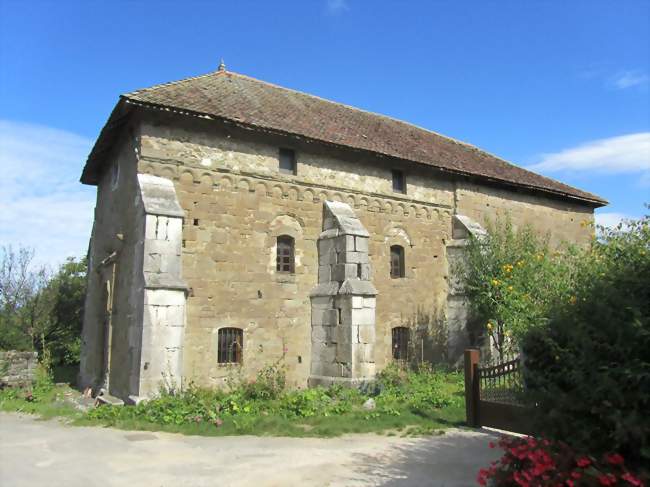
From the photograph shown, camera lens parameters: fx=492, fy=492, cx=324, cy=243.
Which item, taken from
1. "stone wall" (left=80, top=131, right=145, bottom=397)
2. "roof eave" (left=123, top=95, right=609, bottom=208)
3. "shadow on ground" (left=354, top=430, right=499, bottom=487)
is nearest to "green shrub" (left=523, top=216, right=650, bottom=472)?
"shadow on ground" (left=354, top=430, right=499, bottom=487)

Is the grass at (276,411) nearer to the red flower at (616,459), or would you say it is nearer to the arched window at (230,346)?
the arched window at (230,346)

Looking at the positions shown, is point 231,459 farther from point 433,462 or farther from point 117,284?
point 117,284

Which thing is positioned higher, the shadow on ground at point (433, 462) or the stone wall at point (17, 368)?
the stone wall at point (17, 368)

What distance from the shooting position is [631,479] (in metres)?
3.91

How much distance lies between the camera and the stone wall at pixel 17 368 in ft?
47.1

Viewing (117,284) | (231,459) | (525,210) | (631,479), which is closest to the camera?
(631,479)

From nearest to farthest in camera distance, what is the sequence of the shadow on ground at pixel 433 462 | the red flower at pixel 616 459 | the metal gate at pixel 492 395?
the red flower at pixel 616 459, the shadow on ground at pixel 433 462, the metal gate at pixel 492 395

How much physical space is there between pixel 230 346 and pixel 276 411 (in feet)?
9.08

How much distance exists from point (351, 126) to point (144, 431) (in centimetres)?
1181

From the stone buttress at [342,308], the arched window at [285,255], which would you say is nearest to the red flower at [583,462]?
the stone buttress at [342,308]

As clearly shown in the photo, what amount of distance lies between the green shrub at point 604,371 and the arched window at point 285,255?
923cm

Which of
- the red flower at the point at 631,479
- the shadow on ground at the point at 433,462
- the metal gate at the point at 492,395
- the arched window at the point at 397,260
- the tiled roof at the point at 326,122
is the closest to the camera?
the red flower at the point at 631,479

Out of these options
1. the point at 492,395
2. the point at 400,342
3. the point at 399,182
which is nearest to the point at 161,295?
the point at 492,395

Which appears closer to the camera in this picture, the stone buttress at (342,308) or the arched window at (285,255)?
the stone buttress at (342,308)
